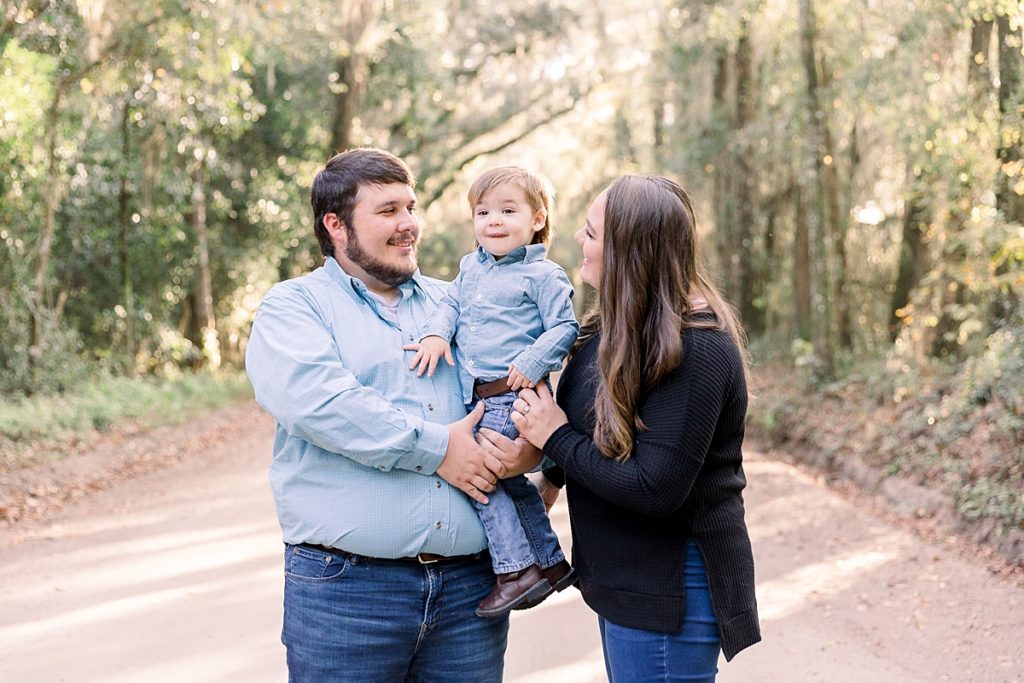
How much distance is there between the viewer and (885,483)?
1004 centimetres

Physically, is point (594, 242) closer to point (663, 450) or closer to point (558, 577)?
point (663, 450)

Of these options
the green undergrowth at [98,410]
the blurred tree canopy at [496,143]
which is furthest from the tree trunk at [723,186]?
the green undergrowth at [98,410]

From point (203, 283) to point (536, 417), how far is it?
17.5m

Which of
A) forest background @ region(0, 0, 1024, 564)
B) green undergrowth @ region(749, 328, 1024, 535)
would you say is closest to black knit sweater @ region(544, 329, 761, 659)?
forest background @ region(0, 0, 1024, 564)

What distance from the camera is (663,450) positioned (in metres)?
2.65

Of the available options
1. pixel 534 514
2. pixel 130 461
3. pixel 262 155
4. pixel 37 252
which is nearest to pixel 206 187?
→ pixel 262 155

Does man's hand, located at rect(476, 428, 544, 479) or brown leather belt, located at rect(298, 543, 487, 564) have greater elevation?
man's hand, located at rect(476, 428, 544, 479)

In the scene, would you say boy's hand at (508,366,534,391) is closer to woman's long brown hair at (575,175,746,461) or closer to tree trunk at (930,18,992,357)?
woman's long brown hair at (575,175,746,461)

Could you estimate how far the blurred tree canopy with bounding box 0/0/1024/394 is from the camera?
39.9 ft

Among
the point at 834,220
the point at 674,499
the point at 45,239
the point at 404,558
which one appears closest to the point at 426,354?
the point at 404,558

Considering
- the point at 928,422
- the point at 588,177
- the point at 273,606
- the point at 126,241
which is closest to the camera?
the point at 273,606

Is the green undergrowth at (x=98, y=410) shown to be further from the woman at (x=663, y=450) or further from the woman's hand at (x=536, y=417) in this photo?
the woman at (x=663, y=450)

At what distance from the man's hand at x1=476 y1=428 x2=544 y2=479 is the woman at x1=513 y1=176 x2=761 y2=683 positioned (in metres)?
0.16

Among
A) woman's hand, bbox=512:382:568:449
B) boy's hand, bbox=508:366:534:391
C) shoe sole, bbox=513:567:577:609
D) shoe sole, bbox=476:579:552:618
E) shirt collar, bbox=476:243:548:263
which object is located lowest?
shoe sole, bbox=513:567:577:609
